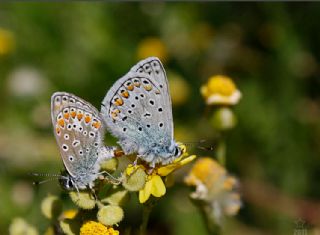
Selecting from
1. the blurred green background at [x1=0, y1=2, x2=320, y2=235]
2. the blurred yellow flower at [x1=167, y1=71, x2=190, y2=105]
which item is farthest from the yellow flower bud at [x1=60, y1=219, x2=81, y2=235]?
the blurred yellow flower at [x1=167, y1=71, x2=190, y2=105]

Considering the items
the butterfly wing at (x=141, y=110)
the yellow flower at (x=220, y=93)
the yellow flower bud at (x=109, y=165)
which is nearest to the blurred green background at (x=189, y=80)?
the yellow flower at (x=220, y=93)

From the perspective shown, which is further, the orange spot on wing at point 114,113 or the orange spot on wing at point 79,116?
the orange spot on wing at point 114,113

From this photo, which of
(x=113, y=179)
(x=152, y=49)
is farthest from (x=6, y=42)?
(x=113, y=179)

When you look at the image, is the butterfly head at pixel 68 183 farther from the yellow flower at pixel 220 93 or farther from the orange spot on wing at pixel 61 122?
the yellow flower at pixel 220 93

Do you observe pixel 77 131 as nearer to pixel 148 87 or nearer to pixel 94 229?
pixel 148 87

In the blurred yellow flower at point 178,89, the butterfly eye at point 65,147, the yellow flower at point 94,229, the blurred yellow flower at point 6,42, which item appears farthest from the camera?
the blurred yellow flower at point 6,42

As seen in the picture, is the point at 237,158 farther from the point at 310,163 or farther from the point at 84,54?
the point at 84,54

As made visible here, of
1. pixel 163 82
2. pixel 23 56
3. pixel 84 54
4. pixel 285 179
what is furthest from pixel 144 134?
pixel 23 56
